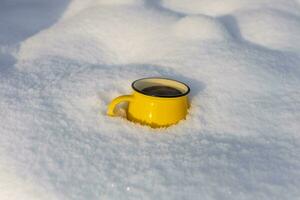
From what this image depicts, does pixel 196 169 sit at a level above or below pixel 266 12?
below

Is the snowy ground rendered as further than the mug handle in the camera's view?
No

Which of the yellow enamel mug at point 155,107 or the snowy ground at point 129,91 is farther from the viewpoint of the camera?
the yellow enamel mug at point 155,107

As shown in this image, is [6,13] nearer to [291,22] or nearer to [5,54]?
[5,54]

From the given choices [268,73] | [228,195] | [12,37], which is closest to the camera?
[228,195]

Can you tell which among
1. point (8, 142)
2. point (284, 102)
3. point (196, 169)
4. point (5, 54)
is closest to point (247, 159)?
point (196, 169)

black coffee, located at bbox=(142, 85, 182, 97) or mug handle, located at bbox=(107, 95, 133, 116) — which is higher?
black coffee, located at bbox=(142, 85, 182, 97)
